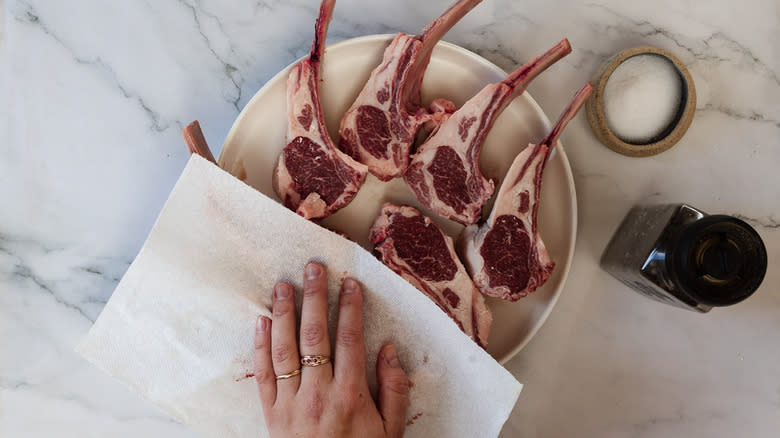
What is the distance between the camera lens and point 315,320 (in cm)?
86

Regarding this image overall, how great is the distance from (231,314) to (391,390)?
1.03 ft

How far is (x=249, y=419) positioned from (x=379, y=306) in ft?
1.08

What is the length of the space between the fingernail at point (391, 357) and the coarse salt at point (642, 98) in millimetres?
624

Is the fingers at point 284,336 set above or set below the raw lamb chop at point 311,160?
below

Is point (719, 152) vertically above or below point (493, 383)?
above

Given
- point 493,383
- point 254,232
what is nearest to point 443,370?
point 493,383

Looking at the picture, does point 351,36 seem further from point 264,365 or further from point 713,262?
point 713,262

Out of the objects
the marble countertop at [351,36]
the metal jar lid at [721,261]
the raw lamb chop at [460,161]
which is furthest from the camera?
the marble countertop at [351,36]

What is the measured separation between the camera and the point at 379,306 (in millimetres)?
880

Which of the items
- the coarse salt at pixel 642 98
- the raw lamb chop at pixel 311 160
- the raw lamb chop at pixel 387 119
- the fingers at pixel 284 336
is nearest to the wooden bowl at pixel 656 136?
the coarse salt at pixel 642 98

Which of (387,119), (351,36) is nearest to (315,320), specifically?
(387,119)

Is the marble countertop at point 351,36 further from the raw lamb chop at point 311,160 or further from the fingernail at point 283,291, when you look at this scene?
the fingernail at point 283,291

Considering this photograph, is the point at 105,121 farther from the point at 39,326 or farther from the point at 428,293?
the point at 428,293

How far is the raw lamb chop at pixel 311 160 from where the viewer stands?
92 centimetres
